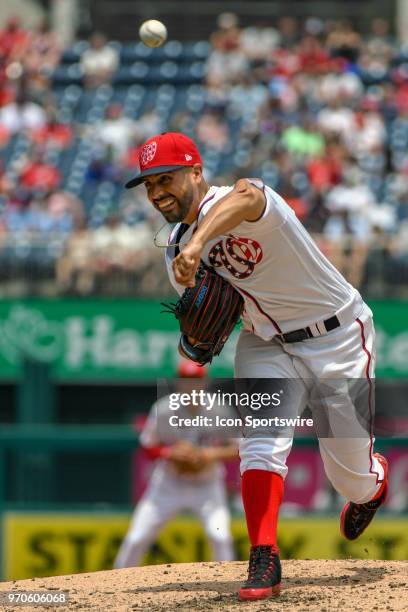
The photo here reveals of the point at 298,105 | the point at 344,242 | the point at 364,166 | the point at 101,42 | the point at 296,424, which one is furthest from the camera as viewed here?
the point at 101,42

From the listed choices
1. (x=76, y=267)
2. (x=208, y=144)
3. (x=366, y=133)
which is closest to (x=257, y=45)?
(x=208, y=144)

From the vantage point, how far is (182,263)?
4059mm

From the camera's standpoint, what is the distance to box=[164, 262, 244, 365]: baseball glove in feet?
15.2

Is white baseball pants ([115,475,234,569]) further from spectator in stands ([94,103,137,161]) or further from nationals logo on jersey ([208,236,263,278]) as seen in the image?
spectator in stands ([94,103,137,161])

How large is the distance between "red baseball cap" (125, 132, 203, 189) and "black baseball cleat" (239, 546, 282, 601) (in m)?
1.51

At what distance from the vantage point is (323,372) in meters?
4.81

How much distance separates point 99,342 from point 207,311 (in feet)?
24.1

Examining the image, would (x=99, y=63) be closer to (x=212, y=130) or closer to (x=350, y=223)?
(x=212, y=130)

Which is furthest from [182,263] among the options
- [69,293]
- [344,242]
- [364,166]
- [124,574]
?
[364,166]

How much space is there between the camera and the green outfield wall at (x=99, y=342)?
1177 cm

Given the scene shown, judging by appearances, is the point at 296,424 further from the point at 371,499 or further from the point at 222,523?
the point at 222,523

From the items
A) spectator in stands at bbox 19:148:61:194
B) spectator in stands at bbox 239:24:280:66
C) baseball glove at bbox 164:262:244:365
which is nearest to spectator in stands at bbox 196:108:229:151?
spectator in stands at bbox 239:24:280:66

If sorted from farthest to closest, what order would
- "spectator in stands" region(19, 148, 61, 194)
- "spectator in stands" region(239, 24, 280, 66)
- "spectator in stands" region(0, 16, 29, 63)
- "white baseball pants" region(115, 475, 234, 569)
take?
"spectator in stands" region(0, 16, 29, 63) < "spectator in stands" region(239, 24, 280, 66) < "spectator in stands" region(19, 148, 61, 194) < "white baseball pants" region(115, 475, 234, 569)

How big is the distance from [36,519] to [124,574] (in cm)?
337
